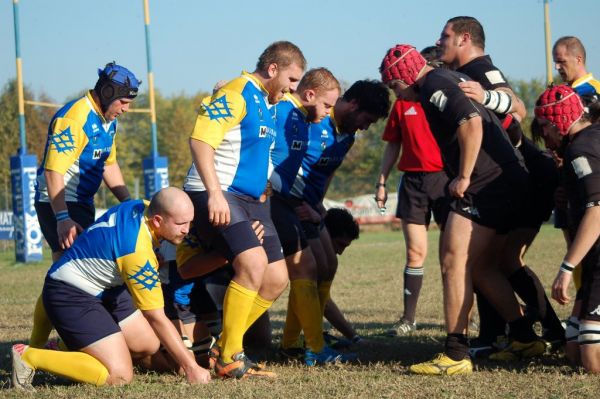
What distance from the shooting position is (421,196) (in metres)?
8.91

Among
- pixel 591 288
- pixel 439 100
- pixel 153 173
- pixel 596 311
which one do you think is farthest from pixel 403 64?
pixel 153 173

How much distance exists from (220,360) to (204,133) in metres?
1.51

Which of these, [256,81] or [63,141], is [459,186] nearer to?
[256,81]

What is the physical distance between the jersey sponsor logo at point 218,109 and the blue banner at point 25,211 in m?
16.8

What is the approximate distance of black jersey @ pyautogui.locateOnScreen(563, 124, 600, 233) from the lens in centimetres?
544

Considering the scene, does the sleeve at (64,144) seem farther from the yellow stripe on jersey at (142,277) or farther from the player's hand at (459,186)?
the player's hand at (459,186)

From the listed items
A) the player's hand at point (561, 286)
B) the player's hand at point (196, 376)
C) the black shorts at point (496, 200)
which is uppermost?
the black shorts at point (496, 200)

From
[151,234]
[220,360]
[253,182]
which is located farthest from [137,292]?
[253,182]

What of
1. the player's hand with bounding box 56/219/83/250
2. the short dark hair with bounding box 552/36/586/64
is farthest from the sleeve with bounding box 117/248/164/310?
the short dark hair with bounding box 552/36/586/64

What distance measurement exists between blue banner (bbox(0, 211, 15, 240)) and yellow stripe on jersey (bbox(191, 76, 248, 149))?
87.8 ft

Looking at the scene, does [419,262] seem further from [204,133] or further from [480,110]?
[204,133]

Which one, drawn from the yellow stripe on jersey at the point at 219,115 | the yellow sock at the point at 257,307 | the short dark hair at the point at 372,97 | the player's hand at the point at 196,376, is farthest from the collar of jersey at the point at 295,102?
the player's hand at the point at 196,376

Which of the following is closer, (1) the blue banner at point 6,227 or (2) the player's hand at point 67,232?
(2) the player's hand at point 67,232

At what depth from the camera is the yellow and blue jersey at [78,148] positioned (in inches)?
265
